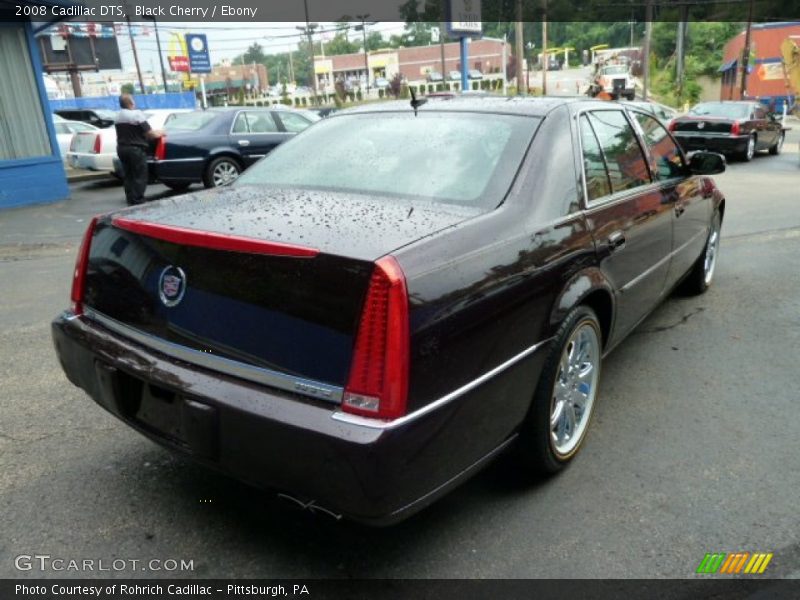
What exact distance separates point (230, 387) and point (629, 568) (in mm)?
1543

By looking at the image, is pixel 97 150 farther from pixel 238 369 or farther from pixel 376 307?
pixel 376 307

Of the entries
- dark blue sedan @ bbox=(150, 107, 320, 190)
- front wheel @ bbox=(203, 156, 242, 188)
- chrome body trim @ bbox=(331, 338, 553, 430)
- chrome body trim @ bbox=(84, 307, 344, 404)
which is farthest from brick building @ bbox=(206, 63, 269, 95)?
chrome body trim @ bbox=(331, 338, 553, 430)

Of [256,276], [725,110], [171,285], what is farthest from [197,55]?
[256,276]

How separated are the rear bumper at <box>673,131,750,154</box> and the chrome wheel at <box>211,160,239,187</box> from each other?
35.6 ft

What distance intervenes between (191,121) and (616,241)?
1013 centimetres

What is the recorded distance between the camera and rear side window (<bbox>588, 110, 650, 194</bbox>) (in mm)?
3342

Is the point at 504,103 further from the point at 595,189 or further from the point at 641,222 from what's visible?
the point at 641,222

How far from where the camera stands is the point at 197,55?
92.0 feet

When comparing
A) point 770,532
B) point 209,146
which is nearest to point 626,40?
point 209,146

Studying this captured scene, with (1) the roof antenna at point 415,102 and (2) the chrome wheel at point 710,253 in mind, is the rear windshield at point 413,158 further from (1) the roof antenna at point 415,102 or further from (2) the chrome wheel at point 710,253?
(2) the chrome wheel at point 710,253

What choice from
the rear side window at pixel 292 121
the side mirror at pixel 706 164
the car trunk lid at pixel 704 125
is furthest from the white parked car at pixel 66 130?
the side mirror at pixel 706 164

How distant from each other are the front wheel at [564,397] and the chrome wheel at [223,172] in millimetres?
9268

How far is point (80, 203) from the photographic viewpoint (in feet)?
36.9

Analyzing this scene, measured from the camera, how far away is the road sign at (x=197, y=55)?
2794 cm
